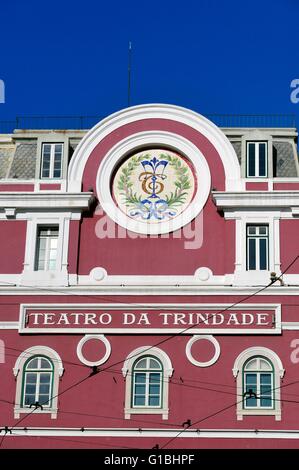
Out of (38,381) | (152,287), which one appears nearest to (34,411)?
(38,381)

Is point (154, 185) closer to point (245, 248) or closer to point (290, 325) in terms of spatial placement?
point (245, 248)

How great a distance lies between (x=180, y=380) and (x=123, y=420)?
7.78 ft

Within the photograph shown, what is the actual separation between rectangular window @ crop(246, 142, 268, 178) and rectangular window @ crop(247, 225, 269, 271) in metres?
2.12

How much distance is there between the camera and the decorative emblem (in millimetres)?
37906

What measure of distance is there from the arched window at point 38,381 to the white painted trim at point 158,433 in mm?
967

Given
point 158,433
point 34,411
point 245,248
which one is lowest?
point 158,433

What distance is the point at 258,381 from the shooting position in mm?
35281

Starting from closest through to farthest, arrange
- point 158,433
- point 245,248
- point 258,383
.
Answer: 1. point 158,433
2. point 258,383
3. point 245,248

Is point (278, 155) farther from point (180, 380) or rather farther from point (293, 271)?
point (180, 380)

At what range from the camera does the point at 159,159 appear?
38531 millimetres

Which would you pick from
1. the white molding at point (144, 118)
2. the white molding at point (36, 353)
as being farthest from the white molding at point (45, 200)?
the white molding at point (36, 353)

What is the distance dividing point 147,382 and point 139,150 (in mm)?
8830

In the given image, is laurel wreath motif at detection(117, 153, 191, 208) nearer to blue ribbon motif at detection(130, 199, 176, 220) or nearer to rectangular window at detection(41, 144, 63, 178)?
blue ribbon motif at detection(130, 199, 176, 220)
